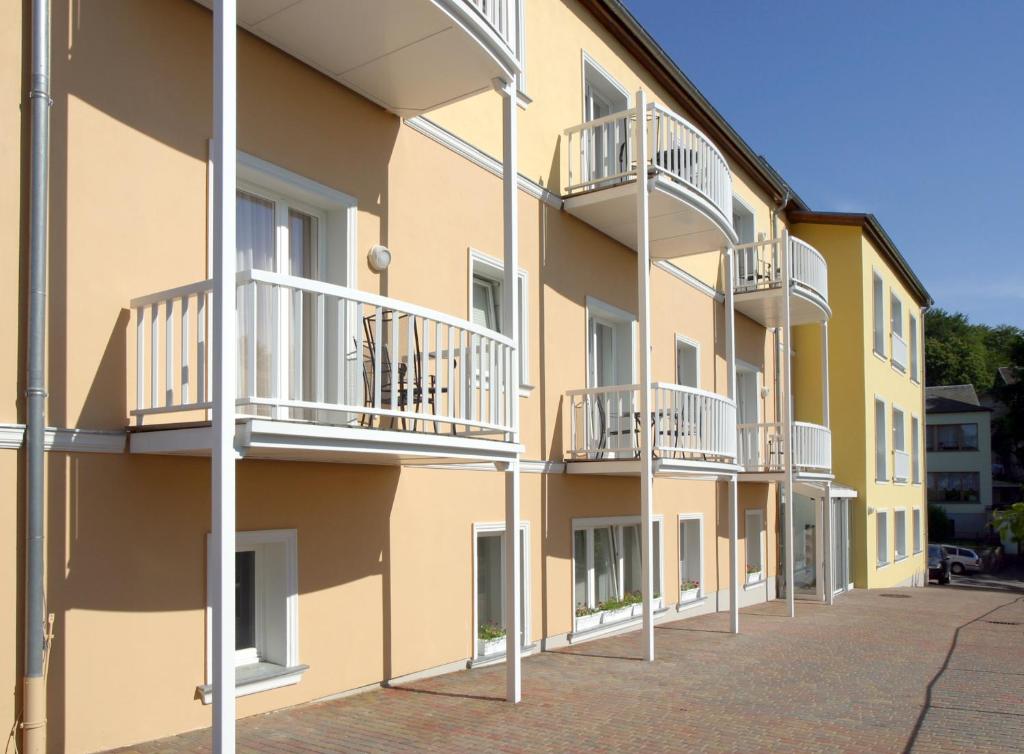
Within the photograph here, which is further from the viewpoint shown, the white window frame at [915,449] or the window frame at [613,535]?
the white window frame at [915,449]

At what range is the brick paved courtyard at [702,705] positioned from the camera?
6941mm

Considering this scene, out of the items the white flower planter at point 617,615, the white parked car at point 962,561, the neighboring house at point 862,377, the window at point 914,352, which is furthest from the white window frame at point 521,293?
the white parked car at point 962,561

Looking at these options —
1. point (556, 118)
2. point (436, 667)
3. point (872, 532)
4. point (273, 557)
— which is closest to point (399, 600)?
point (436, 667)

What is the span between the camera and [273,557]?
777 cm

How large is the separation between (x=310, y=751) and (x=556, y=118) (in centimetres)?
869

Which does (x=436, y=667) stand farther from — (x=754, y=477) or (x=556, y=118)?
(x=754, y=477)

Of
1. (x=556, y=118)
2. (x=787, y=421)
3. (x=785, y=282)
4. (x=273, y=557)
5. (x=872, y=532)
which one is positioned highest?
(x=556, y=118)

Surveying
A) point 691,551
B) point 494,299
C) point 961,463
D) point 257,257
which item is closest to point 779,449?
point 691,551

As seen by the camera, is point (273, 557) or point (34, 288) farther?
point (273, 557)

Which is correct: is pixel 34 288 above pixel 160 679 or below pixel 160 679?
above

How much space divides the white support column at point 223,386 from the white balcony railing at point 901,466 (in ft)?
77.8

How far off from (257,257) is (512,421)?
261cm

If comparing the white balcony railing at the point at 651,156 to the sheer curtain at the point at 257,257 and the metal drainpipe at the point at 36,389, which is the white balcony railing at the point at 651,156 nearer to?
the sheer curtain at the point at 257,257

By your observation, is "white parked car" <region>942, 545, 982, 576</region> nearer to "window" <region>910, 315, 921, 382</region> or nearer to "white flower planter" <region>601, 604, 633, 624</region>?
"window" <region>910, 315, 921, 382</region>
